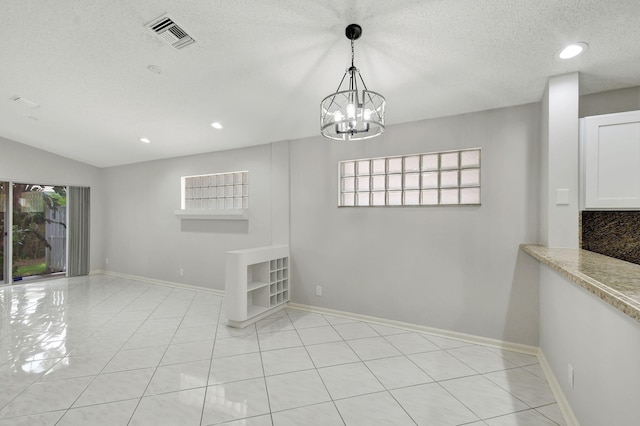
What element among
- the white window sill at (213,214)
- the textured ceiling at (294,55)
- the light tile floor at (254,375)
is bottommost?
the light tile floor at (254,375)

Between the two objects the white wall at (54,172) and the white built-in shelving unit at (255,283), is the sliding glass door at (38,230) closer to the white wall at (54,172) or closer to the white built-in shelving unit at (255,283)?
the white wall at (54,172)

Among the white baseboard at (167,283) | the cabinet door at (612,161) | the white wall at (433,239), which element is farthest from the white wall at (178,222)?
the cabinet door at (612,161)

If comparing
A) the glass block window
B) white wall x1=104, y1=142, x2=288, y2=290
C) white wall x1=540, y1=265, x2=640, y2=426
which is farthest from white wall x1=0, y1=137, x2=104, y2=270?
white wall x1=540, y1=265, x2=640, y2=426

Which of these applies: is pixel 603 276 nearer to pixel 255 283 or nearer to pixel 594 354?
pixel 594 354

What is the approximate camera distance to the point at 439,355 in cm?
277

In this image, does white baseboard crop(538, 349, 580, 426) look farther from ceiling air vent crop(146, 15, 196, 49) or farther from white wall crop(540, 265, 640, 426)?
ceiling air vent crop(146, 15, 196, 49)

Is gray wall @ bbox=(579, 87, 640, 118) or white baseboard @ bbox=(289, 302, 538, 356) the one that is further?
white baseboard @ bbox=(289, 302, 538, 356)

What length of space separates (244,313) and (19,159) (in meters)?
5.61

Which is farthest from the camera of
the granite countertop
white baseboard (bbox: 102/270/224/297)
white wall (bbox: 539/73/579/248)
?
white baseboard (bbox: 102/270/224/297)

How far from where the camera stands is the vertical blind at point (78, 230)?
6227mm

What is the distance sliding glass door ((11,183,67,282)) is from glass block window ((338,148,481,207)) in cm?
633

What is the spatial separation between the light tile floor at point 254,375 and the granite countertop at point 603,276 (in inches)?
41.2

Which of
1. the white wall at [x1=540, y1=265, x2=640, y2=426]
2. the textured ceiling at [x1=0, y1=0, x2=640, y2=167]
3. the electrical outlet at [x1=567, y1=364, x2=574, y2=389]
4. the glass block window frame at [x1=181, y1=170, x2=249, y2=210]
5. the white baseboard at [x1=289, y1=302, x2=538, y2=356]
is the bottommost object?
the white baseboard at [x1=289, y1=302, x2=538, y2=356]

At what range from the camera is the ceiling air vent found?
216 centimetres
